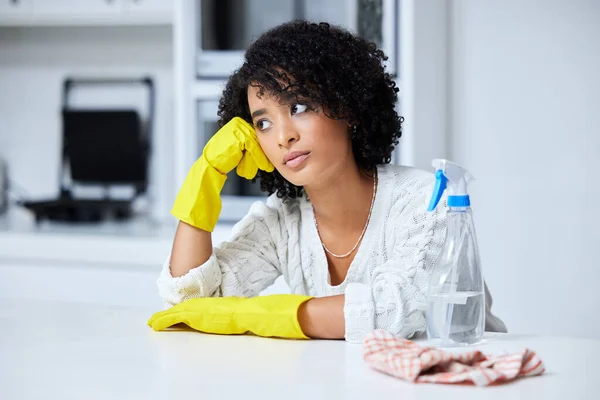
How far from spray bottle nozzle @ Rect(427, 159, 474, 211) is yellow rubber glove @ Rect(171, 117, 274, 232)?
0.51m

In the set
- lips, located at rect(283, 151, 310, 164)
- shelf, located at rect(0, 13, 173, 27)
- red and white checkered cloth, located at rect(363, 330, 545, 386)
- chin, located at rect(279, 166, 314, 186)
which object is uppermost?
shelf, located at rect(0, 13, 173, 27)

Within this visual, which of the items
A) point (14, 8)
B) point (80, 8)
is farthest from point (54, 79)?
point (80, 8)

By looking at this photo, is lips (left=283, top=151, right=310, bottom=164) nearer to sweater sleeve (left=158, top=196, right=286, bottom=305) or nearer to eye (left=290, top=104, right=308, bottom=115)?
eye (left=290, top=104, right=308, bottom=115)

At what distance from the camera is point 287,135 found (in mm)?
1345

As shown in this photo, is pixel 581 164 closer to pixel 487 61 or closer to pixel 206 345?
pixel 487 61

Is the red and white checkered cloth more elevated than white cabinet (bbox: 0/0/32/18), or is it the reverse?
white cabinet (bbox: 0/0/32/18)

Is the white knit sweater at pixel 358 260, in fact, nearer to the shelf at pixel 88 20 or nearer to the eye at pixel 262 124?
the eye at pixel 262 124

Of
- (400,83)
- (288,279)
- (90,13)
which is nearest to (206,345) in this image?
(288,279)

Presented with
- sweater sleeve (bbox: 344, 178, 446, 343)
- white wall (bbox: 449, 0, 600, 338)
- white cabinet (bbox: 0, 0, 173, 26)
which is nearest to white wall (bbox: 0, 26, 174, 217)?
white cabinet (bbox: 0, 0, 173, 26)

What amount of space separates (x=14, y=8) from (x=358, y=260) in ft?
7.67

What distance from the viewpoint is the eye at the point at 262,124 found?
141cm

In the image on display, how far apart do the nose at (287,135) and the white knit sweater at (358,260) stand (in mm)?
221

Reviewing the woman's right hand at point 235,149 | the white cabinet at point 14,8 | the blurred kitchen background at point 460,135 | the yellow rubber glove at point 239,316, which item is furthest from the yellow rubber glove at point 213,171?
the white cabinet at point 14,8

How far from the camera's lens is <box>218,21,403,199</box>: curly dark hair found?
1364 mm
